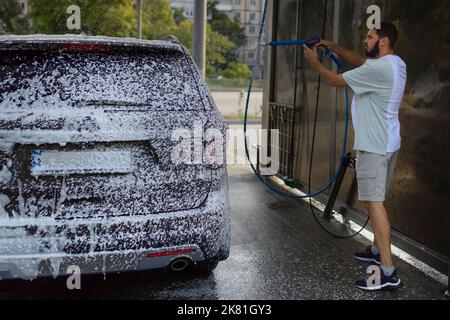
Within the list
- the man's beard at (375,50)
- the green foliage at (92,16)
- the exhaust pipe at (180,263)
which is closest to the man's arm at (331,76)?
the man's beard at (375,50)

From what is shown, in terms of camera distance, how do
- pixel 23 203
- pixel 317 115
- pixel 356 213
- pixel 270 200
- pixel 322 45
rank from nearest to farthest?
pixel 23 203 < pixel 322 45 < pixel 356 213 < pixel 317 115 < pixel 270 200

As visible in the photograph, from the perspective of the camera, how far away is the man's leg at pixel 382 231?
4586 millimetres

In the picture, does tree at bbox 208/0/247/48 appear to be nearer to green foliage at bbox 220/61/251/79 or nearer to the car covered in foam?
green foliage at bbox 220/61/251/79

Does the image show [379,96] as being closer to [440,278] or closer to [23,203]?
[440,278]

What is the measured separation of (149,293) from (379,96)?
2.24 meters

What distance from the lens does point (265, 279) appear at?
188 inches

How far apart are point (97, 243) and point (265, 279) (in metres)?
1.68

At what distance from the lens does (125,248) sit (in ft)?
11.9

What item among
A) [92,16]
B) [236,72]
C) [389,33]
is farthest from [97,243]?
[236,72]

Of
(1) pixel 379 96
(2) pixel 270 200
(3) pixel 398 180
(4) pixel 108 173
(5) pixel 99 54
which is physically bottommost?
(2) pixel 270 200

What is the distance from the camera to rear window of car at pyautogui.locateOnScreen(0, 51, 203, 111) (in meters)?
3.61

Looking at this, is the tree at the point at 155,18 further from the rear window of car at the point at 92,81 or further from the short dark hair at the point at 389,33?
the rear window of car at the point at 92,81
